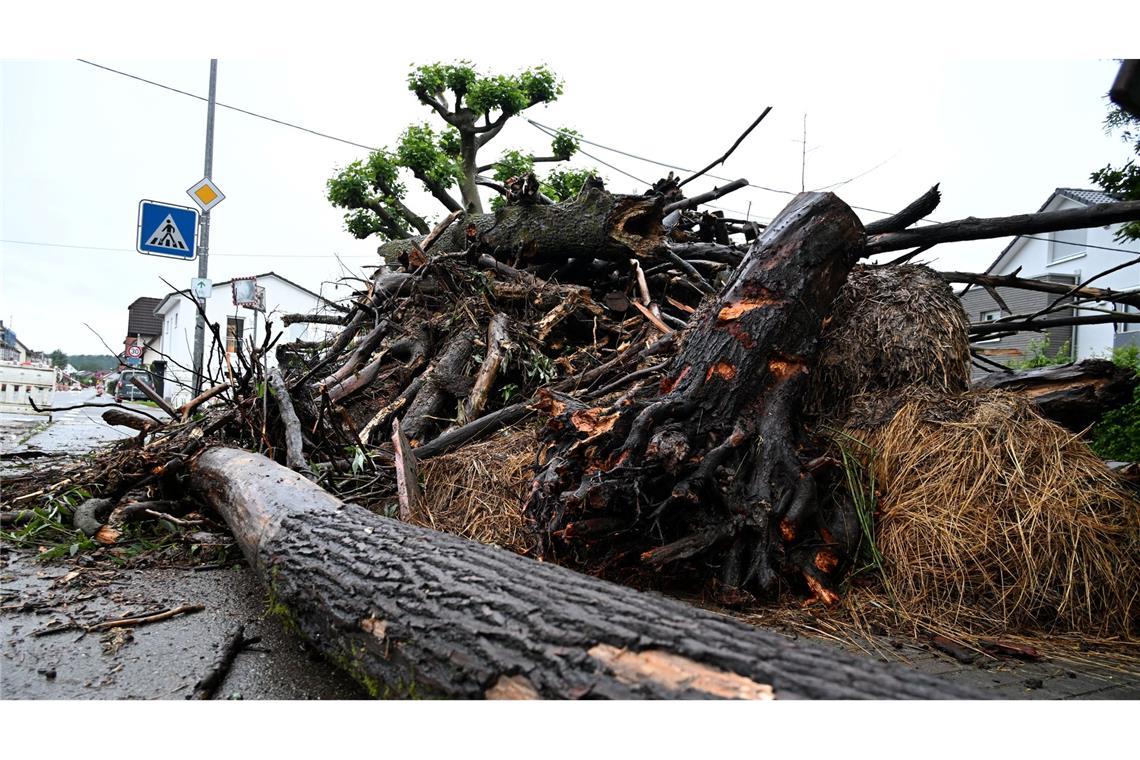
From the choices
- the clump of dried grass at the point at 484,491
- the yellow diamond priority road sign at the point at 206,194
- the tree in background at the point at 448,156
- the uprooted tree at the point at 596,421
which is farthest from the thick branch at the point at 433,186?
the clump of dried grass at the point at 484,491

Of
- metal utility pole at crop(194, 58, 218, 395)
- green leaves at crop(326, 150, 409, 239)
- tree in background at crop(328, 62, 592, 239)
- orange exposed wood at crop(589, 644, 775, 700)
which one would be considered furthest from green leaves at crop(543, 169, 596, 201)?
orange exposed wood at crop(589, 644, 775, 700)

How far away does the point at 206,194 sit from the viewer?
364 inches

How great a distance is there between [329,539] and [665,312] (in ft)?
11.7

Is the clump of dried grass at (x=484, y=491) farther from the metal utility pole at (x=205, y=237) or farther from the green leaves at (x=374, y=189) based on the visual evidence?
the green leaves at (x=374, y=189)

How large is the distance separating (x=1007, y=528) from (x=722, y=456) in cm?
122

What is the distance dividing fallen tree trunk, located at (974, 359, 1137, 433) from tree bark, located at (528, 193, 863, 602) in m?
1.23

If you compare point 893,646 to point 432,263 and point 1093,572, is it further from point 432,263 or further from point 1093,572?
point 432,263

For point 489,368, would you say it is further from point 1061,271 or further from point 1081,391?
point 1061,271

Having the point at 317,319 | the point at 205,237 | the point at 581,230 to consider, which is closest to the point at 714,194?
the point at 581,230

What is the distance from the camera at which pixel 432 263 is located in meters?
5.54

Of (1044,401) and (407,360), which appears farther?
(407,360)

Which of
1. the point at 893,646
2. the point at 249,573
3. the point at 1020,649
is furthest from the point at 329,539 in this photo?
the point at 1020,649

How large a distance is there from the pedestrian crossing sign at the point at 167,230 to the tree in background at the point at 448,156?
8548 millimetres

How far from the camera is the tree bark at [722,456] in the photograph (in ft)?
9.31
